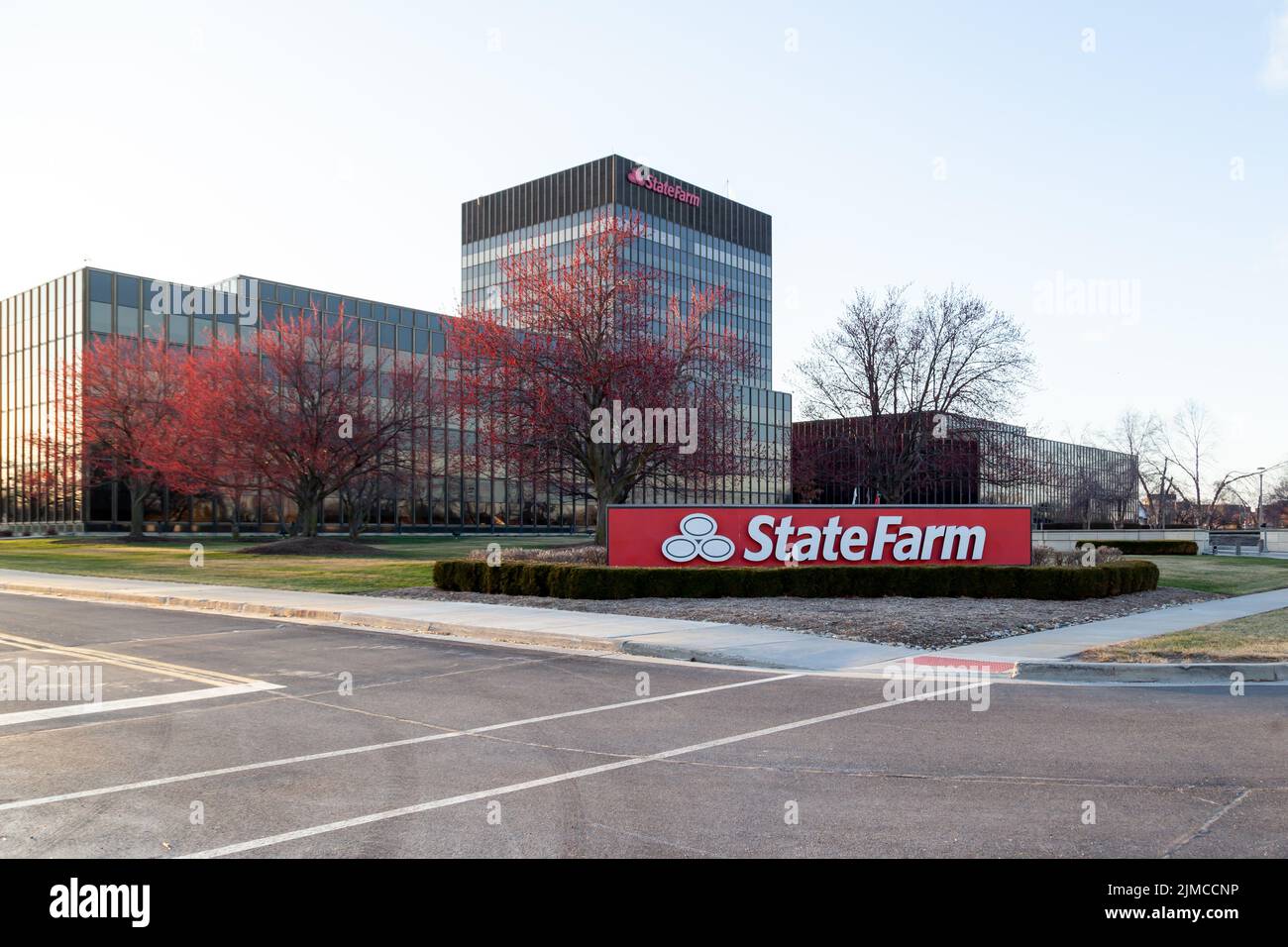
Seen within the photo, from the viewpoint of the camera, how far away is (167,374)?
52.0 metres

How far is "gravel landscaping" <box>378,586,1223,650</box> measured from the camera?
14.6 metres

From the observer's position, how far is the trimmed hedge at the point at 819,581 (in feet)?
63.8

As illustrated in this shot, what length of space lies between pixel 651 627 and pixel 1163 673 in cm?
701

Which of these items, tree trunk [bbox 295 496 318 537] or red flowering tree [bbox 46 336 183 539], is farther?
red flowering tree [bbox 46 336 183 539]

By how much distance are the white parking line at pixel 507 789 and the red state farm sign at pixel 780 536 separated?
12410 millimetres

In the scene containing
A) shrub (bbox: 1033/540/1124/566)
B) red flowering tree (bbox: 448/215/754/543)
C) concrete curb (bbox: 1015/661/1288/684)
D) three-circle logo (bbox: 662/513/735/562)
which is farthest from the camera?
red flowering tree (bbox: 448/215/754/543)

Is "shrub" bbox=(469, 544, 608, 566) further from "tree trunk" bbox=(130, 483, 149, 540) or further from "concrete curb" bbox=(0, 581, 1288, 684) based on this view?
"tree trunk" bbox=(130, 483, 149, 540)

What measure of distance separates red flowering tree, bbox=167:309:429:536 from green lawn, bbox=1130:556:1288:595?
3019 centimetres

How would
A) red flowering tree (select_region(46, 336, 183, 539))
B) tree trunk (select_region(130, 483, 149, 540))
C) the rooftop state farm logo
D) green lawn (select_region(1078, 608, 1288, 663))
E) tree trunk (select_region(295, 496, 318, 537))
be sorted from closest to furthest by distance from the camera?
green lawn (select_region(1078, 608, 1288, 663)) < tree trunk (select_region(295, 496, 318, 537)) < red flowering tree (select_region(46, 336, 183, 539)) < tree trunk (select_region(130, 483, 149, 540)) < the rooftop state farm logo

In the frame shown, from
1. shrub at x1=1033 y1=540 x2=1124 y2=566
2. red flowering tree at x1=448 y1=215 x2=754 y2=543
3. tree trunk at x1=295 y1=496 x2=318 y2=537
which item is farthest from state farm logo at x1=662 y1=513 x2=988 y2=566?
tree trunk at x1=295 y1=496 x2=318 y2=537

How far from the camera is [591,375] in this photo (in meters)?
27.2

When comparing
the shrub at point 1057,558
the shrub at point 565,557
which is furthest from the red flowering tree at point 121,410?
the shrub at point 1057,558
